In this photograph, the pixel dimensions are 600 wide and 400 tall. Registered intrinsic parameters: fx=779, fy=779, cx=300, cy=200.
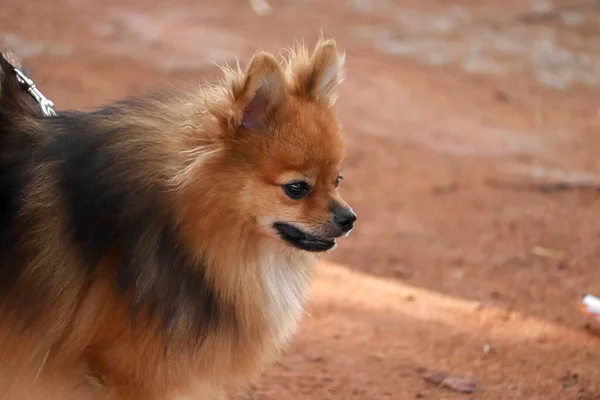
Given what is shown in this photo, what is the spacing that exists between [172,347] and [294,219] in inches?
27.7

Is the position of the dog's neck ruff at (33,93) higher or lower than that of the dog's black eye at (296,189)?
higher

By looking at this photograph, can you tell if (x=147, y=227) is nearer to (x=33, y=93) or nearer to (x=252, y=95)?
(x=252, y=95)

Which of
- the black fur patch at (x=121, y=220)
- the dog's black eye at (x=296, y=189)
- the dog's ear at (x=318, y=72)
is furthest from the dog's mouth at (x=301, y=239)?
the dog's ear at (x=318, y=72)

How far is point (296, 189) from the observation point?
310cm

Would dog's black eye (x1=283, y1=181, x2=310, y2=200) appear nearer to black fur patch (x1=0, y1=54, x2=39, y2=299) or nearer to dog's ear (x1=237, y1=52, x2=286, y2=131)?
dog's ear (x1=237, y1=52, x2=286, y2=131)

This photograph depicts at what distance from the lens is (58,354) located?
3.14 metres

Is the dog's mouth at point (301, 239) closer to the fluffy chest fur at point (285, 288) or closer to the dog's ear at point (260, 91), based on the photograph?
the fluffy chest fur at point (285, 288)

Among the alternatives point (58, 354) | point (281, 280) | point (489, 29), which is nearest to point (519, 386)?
point (281, 280)

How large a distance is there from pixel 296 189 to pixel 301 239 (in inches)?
8.4

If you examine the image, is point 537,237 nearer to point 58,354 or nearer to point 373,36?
point 58,354

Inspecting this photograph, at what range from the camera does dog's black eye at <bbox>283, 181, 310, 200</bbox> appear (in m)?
3.08

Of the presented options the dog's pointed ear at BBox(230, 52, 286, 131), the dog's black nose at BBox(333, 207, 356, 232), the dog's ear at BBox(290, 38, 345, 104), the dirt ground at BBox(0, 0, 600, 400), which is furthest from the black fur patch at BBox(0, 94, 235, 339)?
the dirt ground at BBox(0, 0, 600, 400)

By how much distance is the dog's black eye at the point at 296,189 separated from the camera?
3083 millimetres

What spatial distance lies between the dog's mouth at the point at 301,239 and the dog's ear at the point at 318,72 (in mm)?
578
